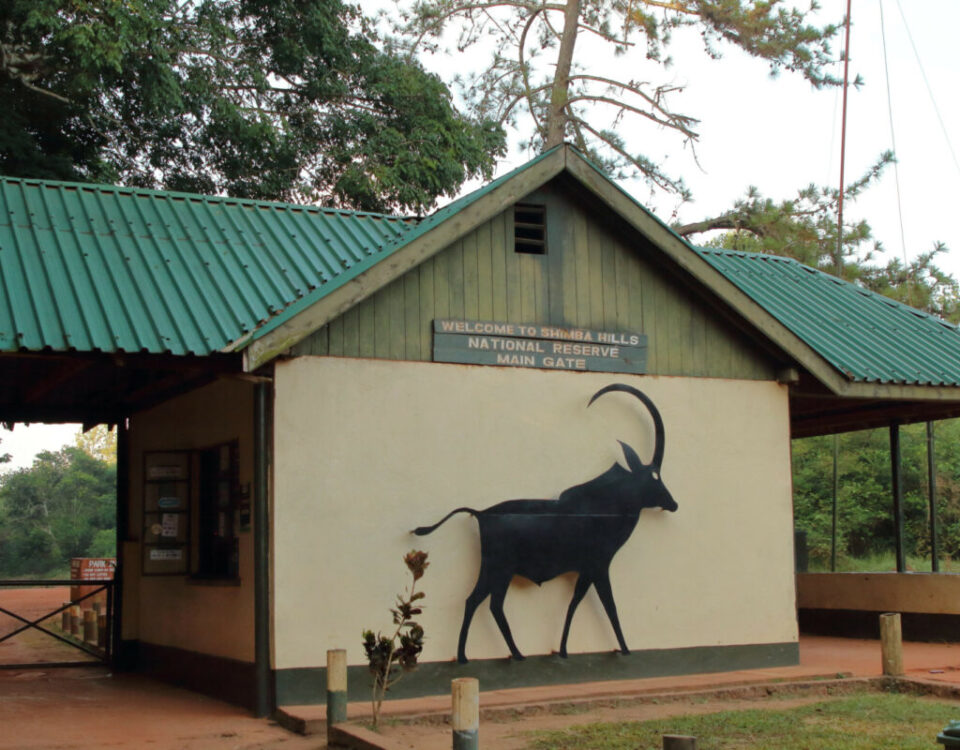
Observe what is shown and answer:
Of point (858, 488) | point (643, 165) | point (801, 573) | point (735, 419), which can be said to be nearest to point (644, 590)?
point (735, 419)

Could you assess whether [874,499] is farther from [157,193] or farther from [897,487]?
[157,193]

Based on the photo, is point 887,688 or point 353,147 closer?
point 887,688

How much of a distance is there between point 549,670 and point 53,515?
4103 cm

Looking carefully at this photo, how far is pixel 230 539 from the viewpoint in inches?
473

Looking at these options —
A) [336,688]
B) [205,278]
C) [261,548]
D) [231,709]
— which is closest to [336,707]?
[336,688]

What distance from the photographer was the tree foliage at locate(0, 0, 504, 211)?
22.4m

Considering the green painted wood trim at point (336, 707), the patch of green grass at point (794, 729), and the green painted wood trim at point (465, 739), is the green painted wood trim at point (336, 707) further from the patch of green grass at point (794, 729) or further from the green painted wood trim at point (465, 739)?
the green painted wood trim at point (465, 739)

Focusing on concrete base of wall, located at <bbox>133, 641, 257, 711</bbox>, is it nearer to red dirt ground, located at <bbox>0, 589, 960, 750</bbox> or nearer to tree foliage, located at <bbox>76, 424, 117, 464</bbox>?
red dirt ground, located at <bbox>0, 589, 960, 750</bbox>

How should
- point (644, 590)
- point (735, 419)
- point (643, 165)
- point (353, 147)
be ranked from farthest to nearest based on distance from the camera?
point (643, 165)
point (353, 147)
point (735, 419)
point (644, 590)

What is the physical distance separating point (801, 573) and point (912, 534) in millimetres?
19399

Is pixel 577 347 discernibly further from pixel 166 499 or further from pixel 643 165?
pixel 643 165

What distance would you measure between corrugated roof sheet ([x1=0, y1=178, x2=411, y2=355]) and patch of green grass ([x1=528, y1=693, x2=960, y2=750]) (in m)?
4.63

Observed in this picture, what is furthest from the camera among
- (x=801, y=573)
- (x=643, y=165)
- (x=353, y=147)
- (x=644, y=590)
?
(x=643, y=165)

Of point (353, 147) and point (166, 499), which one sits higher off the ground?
point (353, 147)
